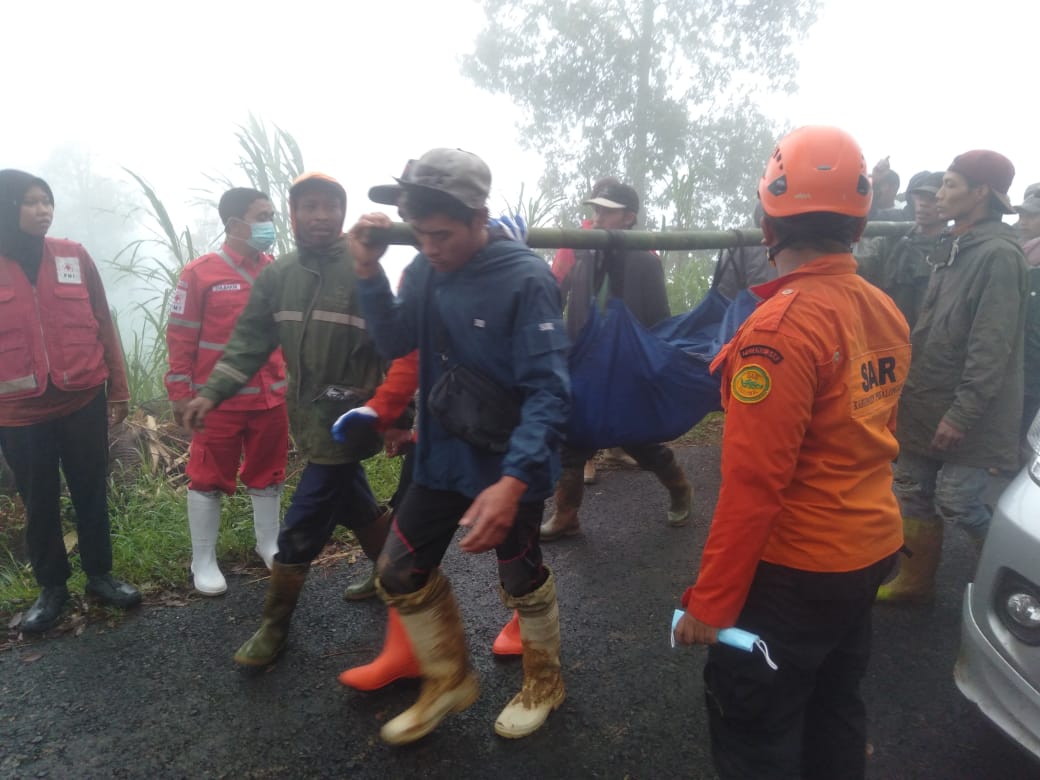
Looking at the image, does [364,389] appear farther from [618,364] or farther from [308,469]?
[618,364]

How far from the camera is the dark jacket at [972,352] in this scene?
2.81m

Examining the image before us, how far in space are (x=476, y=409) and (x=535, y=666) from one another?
1039 mm

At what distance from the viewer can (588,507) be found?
467 centimetres

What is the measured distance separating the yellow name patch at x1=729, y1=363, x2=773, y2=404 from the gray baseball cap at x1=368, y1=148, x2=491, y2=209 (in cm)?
95

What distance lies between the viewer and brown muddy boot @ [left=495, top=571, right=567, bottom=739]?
2414 mm

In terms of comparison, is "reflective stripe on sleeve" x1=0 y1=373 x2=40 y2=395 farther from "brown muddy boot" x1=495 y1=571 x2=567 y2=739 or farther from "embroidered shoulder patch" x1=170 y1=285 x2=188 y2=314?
→ "brown muddy boot" x1=495 y1=571 x2=567 y2=739

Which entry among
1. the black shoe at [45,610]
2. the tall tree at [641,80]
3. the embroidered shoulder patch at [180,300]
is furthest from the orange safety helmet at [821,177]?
the tall tree at [641,80]

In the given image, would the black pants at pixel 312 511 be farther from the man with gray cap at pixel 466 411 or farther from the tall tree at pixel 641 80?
the tall tree at pixel 641 80

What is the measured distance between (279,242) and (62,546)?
415cm

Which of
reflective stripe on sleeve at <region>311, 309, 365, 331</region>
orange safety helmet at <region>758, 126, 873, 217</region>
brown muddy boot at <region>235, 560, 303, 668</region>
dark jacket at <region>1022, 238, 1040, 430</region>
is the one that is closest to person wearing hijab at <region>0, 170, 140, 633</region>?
brown muddy boot at <region>235, 560, 303, 668</region>

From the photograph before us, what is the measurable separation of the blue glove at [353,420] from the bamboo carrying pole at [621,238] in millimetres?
647

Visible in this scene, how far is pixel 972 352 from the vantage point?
285 centimetres

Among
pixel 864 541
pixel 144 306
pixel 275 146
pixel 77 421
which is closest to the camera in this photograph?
pixel 864 541

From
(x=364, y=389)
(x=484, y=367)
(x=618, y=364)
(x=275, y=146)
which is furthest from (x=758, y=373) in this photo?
(x=275, y=146)
